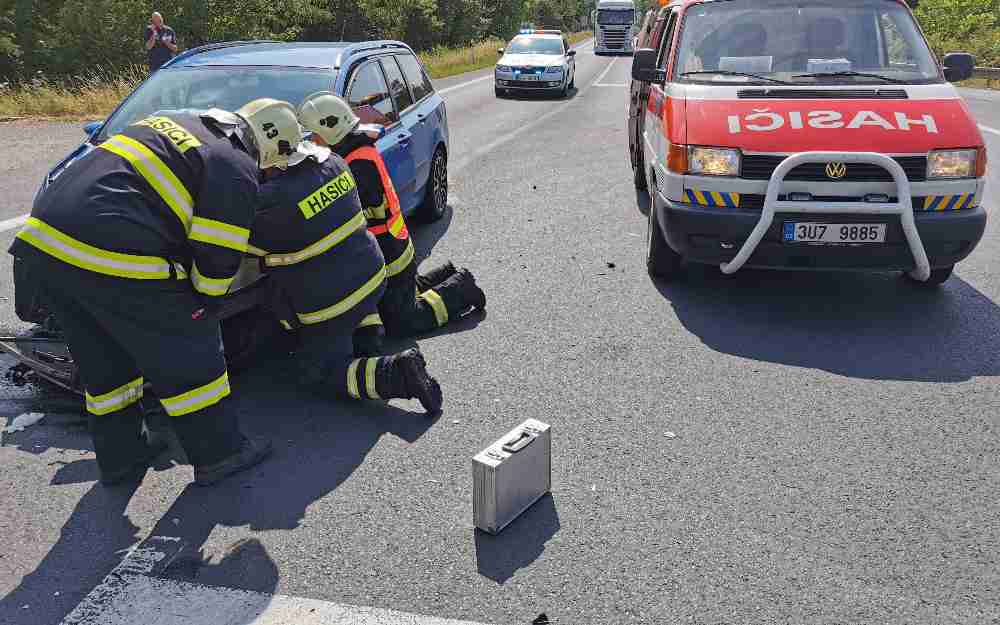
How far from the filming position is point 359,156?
524cm

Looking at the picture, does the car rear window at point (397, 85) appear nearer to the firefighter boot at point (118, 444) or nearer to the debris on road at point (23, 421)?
the debris on road at point (23, 421)

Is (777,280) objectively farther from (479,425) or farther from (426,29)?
(426,29)

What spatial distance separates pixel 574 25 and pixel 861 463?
106142mm

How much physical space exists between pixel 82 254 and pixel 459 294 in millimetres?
2692

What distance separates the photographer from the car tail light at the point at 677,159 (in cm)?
Answer: 570

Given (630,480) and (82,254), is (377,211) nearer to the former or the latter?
(82,254)

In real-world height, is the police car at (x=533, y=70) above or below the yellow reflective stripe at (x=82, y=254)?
below

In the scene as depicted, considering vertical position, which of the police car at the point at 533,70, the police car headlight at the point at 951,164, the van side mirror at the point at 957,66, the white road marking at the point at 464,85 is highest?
the van side mirror at the point at 957,66

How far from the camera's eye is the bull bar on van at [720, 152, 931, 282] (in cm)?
528

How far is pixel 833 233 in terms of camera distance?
5.39 metres

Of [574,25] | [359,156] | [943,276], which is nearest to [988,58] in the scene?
[943,276]

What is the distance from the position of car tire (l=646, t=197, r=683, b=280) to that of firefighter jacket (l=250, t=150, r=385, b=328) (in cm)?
258

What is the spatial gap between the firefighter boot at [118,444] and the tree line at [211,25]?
27992 mm

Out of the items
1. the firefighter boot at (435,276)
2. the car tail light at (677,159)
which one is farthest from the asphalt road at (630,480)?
the car tail light at (677,159)
